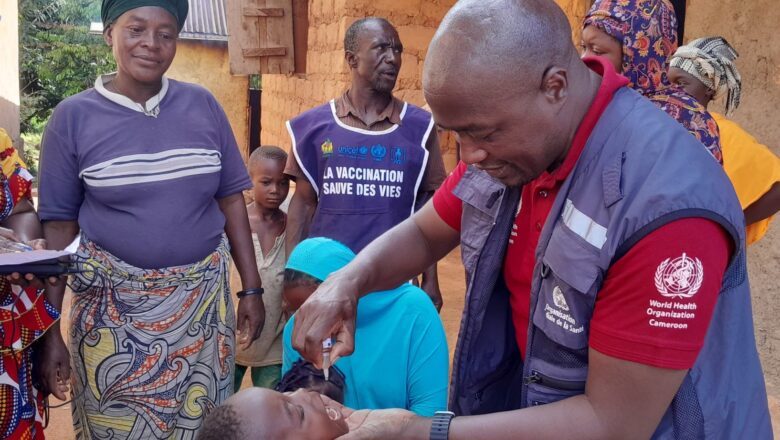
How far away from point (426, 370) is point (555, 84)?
1.34m

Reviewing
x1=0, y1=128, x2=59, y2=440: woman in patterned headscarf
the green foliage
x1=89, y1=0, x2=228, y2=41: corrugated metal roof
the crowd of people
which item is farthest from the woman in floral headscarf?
the green foliage

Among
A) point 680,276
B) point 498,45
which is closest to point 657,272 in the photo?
point 680,276

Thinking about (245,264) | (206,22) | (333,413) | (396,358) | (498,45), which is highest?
(498,45)

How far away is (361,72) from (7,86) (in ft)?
19.9

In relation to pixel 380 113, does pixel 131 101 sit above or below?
above

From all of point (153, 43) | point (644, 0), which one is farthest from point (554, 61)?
point (153, 43)

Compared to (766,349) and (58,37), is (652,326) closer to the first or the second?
Answer: (766,349)

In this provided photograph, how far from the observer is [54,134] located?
306 cm

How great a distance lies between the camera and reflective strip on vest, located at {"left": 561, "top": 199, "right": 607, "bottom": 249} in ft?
5.11

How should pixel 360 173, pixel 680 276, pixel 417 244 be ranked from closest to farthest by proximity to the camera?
pixel 680 276, pixel 417 244, pixel 360 173

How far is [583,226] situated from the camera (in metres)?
1.60

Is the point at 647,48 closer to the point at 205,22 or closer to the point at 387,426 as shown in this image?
the point at 387,426

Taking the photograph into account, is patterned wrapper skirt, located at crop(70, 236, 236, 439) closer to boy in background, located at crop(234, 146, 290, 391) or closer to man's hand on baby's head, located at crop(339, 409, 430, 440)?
boy in background, located at crop(234, 146, 290, 391)

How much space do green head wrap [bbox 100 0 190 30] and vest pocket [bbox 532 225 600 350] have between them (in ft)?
7.16
